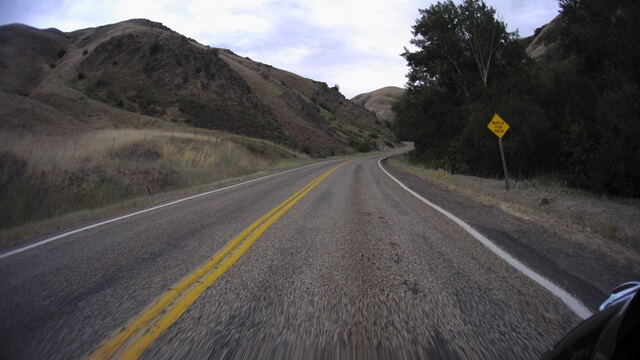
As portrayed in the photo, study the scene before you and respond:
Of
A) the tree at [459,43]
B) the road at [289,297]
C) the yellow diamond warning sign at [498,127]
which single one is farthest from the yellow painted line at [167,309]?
the tree at [459,43]

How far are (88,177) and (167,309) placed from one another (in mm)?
13106

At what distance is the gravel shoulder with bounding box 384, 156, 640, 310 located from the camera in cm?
399

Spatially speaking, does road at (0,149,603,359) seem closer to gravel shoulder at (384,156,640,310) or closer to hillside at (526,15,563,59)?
gravel shoulder at (384,156,640,310)

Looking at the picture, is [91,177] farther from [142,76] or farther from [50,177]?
[142,76]

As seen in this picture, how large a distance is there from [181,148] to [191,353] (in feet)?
88.0

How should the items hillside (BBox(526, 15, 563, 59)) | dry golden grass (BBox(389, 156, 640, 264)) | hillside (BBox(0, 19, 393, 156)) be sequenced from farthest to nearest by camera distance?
1. hillside (BBox(0, 19, 393, 156))
2. hillside (BBox(526, 15, 563, 59))
3. dry golden grass (BBox(389, 156, 640, 264))

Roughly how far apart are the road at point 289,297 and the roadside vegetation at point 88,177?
4.02 meters

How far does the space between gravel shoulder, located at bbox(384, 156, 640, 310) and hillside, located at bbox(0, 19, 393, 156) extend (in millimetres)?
31923

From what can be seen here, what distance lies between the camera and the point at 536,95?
17.9 meters

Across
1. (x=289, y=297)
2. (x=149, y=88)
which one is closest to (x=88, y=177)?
(x=289, y=297)

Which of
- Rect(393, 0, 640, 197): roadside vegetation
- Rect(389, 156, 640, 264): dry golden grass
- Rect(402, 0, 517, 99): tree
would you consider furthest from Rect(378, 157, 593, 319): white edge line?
Rect(402, 0, 517, 99): tree

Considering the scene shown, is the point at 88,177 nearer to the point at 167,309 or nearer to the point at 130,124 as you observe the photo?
the point at 167,309

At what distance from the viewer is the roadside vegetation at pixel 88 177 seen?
400 inches

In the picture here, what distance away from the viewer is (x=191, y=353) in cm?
261
